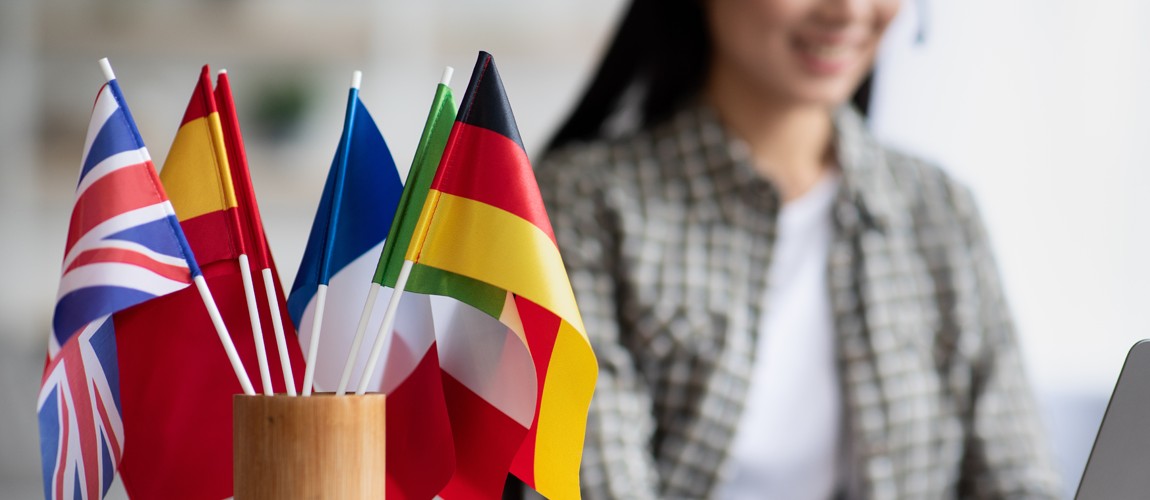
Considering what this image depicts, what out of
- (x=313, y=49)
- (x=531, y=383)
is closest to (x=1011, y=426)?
(x=531, y=383)

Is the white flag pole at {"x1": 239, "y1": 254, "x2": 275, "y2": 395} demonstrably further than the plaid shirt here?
No

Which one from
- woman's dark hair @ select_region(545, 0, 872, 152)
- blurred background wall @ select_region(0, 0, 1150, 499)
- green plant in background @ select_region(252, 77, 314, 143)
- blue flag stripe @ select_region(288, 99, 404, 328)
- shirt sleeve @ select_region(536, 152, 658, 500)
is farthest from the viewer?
green plant in background @ select_region(252, 77, 314, 143)

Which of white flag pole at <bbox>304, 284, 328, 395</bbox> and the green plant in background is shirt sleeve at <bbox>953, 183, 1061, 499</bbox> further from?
the green plant in background

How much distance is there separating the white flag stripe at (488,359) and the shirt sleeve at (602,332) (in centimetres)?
50

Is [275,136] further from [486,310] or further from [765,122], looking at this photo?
[486,310]

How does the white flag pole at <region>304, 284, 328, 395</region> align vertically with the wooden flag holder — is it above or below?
above

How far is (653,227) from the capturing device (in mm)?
1182

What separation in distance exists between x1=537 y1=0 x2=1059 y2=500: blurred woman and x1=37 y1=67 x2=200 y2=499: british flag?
1.91ft

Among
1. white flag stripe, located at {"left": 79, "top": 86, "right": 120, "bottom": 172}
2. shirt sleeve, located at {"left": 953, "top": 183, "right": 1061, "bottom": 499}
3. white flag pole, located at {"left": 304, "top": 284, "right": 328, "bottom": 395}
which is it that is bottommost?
shirt sleeve, located at {"left": 953, "top": 183, "right": 1061, "bottom": 499}

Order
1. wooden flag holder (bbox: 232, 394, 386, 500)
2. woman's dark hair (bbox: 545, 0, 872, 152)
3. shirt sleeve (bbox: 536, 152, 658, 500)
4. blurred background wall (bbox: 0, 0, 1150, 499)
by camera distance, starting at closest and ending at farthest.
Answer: wooden flag holder (bbox: 232, 394, 386, 500) < shirt sleeve (bbox: 536, 152, 658, 500) < woman's dark hair (bbox: 545, 0, 872, 152) < blurred background wall (bbox: 0, 0, 1150, 499)

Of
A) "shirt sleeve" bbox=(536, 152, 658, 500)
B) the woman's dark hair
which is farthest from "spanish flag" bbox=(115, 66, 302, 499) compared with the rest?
the woman's dark hair

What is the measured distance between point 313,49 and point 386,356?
2.43 m

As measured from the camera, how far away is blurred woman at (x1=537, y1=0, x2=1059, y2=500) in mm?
1126

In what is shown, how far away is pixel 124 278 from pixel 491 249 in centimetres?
17
